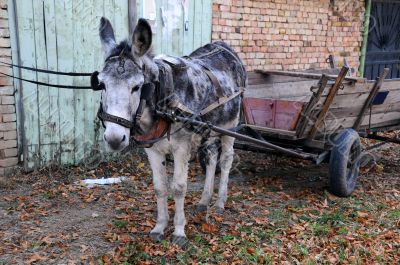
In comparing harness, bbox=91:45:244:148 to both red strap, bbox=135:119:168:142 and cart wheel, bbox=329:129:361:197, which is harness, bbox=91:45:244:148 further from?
cart wheel, bbox=329:129:361:197

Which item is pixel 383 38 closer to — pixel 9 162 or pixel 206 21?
pixel 206 21

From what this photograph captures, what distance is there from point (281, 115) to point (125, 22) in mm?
2669

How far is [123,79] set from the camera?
10.00 ft

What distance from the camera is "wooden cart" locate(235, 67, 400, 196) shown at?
4719 millimetres

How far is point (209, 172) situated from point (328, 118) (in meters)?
1.51

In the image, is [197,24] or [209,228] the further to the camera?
[197,24]

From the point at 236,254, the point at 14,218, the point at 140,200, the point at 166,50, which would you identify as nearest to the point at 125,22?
the point at 166,50

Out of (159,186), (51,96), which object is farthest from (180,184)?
(51,96)

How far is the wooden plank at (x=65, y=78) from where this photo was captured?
5512mm

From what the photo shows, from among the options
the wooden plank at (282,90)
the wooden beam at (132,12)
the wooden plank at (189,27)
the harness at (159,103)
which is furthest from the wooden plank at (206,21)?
the harness at (159,103)

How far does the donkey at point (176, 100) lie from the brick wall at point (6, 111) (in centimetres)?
222

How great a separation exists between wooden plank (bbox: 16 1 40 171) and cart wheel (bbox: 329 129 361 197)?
3.65m

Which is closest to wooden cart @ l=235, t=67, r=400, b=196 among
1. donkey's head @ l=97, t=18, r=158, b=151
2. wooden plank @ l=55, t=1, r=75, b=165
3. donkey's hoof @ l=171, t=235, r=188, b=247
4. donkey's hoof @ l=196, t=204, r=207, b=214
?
donkey's hoof @ l=196, t=204, r=207, b=214

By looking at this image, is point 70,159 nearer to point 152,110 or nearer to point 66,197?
point 66,197
